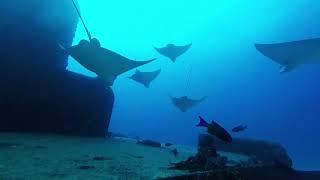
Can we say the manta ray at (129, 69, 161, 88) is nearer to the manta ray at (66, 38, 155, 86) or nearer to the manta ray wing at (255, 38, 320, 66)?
the manta ray at (66, 38, 155, 86)

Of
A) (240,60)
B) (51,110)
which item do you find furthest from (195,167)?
(240,60)

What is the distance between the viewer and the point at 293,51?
36.9ft

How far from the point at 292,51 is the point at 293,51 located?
0.04 meters

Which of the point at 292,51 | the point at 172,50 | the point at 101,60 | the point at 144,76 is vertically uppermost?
the point at 172,50

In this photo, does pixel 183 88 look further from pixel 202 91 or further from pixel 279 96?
pixel 279 96

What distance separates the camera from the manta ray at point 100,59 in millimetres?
9078

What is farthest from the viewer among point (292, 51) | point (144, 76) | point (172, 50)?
point (172, 50)

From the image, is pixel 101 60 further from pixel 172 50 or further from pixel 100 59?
pixel 172 50

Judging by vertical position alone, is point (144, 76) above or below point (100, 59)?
above

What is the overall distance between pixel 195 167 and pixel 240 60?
85.0 m

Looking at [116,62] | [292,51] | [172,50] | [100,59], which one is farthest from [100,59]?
[172,50]

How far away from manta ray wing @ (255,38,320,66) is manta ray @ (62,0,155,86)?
4674 millimetres

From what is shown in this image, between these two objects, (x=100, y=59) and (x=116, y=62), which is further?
(x=116, y=62)

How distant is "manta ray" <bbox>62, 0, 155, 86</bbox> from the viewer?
9.08 m
